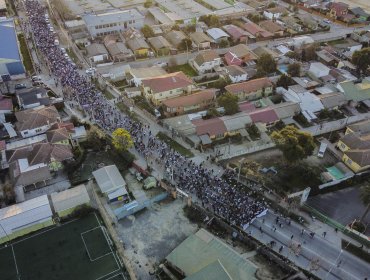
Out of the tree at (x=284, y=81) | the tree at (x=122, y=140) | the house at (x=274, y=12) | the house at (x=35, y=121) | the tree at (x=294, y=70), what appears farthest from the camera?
the house at (x=274, y=12)

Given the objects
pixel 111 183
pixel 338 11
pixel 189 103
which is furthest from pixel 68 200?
pixel 338 11

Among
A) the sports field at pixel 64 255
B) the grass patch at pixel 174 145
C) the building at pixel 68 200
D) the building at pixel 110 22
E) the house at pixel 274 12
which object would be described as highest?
the building at pixel 110 22

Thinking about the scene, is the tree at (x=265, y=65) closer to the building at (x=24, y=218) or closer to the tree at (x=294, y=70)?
the tree at (x=294, y=70)

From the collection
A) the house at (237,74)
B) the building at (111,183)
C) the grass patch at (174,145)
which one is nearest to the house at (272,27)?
the house at (237,74)

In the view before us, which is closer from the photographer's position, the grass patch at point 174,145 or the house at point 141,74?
the grass patch at point 174,145

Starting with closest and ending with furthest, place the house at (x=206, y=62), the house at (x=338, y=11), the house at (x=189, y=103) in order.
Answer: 1. the house at (x=189, y=103)
2. the house at (x=206, y=62)
3. the house at (x=338, y=11)

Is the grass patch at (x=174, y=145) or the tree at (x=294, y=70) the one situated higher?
the tree at (x=294, y=70)
